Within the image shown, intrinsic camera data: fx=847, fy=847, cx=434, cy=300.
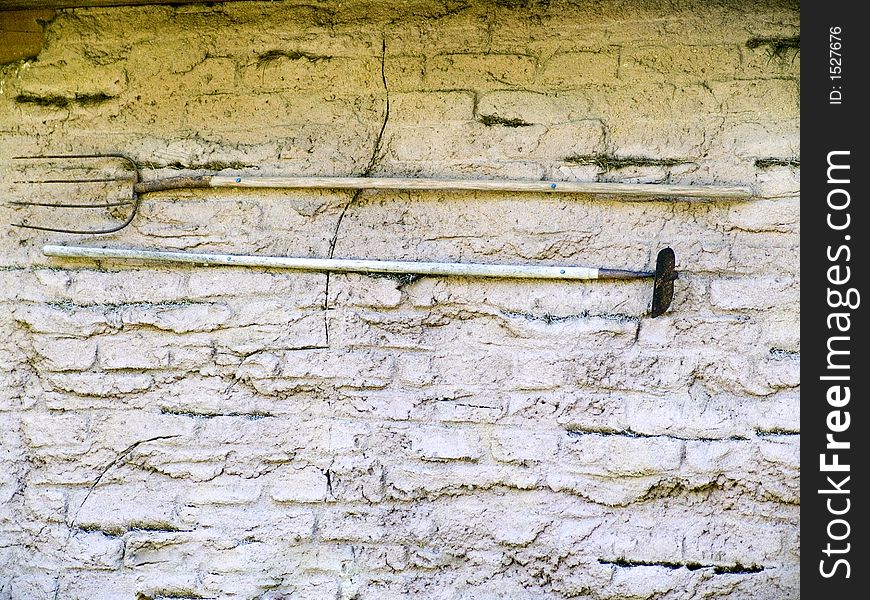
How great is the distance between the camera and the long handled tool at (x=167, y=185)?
2.08 metres

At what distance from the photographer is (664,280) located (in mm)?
2023

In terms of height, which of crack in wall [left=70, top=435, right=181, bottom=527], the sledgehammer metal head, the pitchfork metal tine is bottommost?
crack in wall [left=70, top=435, right=181, bottom=527]

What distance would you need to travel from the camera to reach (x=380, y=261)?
214cm

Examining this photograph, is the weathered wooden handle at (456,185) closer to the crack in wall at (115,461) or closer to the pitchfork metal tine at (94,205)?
the pitchfork metal tine at (94,205)

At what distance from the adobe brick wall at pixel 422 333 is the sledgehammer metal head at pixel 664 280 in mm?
42

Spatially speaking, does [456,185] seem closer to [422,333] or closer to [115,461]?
[422,333]

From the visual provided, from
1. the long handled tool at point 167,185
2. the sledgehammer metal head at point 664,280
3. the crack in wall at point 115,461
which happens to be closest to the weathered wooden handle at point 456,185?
the long handled tool at point 167,185

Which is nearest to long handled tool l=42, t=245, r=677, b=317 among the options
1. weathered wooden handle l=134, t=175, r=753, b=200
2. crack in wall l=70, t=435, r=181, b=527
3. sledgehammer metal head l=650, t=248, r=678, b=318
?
sledgehammer metal head l=650, t=248, r=678, b=318

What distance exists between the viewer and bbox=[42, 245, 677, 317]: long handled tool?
203 centimetres

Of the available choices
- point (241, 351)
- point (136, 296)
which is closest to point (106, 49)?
point (136, 296)

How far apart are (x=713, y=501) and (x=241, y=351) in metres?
1.22

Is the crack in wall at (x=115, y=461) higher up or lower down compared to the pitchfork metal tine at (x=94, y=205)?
Result: lower down

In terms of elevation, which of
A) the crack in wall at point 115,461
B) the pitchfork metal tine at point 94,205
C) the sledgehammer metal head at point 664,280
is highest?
the pitchfork metal tine at point 94,205

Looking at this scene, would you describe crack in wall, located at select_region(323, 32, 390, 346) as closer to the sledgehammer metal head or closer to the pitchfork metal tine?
the pitchfork metal tine
